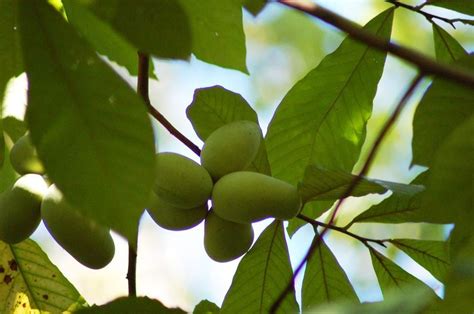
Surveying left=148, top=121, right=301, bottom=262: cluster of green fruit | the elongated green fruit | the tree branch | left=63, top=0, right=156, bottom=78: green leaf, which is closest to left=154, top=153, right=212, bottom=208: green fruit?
left=148, top=121, right=301, bottom=262: cluster of green fruit

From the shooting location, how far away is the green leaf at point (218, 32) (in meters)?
1.42

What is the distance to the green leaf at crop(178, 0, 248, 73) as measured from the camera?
1.42 metres

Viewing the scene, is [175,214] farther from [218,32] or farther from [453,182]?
[453,182]

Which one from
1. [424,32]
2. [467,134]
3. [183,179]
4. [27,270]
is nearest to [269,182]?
[183,179]

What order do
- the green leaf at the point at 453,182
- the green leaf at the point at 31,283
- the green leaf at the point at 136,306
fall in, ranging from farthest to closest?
the green leaf at the point at 31,283 < the green leaf at the point at 136,306 < the green leaf at the point at 453,182

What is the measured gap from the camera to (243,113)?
1436 millimetres

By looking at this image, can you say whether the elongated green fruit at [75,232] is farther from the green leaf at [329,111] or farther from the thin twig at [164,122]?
the green leaf at [329,111]

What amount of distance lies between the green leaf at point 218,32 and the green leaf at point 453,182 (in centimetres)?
49

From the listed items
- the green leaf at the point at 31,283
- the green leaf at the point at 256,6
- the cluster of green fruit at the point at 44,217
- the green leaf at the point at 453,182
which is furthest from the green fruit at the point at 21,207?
the green leaf at the point at 453,182

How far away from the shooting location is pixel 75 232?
125 cm

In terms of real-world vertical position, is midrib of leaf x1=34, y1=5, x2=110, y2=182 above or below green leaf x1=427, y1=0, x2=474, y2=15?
below

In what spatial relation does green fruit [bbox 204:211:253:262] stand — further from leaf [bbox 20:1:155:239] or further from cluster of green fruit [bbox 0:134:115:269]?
leaf [bbox 20:1:155:239]

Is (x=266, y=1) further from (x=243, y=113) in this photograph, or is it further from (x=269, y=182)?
(x=243, y=113)

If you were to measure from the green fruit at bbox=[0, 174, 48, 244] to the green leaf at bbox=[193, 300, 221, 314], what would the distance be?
32 centimetres
